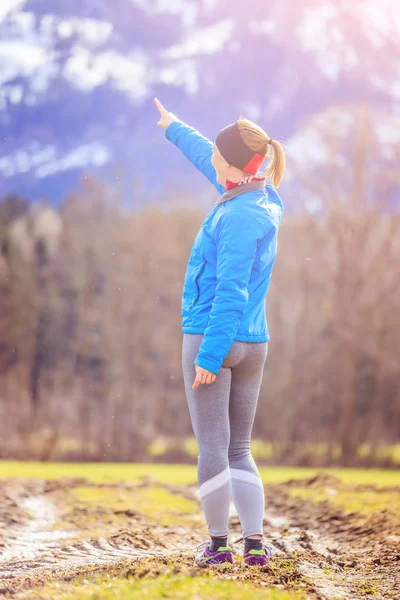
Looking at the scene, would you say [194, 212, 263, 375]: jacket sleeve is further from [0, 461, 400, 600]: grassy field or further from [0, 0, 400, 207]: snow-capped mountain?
[0, 0, 400, 207]: snow-capped mountain

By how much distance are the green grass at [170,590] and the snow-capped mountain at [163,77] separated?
1174 cm

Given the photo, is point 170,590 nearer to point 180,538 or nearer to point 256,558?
point 256,558

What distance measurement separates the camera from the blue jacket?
9.02 ft

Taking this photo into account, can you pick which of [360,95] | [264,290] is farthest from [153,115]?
[264,290]

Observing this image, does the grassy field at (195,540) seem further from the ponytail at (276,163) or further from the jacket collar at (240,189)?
the ponytail at (276,163)

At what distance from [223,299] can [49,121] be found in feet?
45.3

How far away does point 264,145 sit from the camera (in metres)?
3.02

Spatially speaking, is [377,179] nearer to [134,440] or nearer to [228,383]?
[134,440]

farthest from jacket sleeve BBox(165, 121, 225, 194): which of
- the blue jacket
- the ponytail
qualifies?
the blue jacket

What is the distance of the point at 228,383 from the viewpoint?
289 centimetres

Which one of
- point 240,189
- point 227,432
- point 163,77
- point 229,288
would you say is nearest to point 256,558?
point 227,432

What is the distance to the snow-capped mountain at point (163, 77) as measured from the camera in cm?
1466

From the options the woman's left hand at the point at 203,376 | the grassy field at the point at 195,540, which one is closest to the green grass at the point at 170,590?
the grassy field at the point at 195,540

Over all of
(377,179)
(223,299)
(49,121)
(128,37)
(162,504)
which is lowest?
(162,504)
